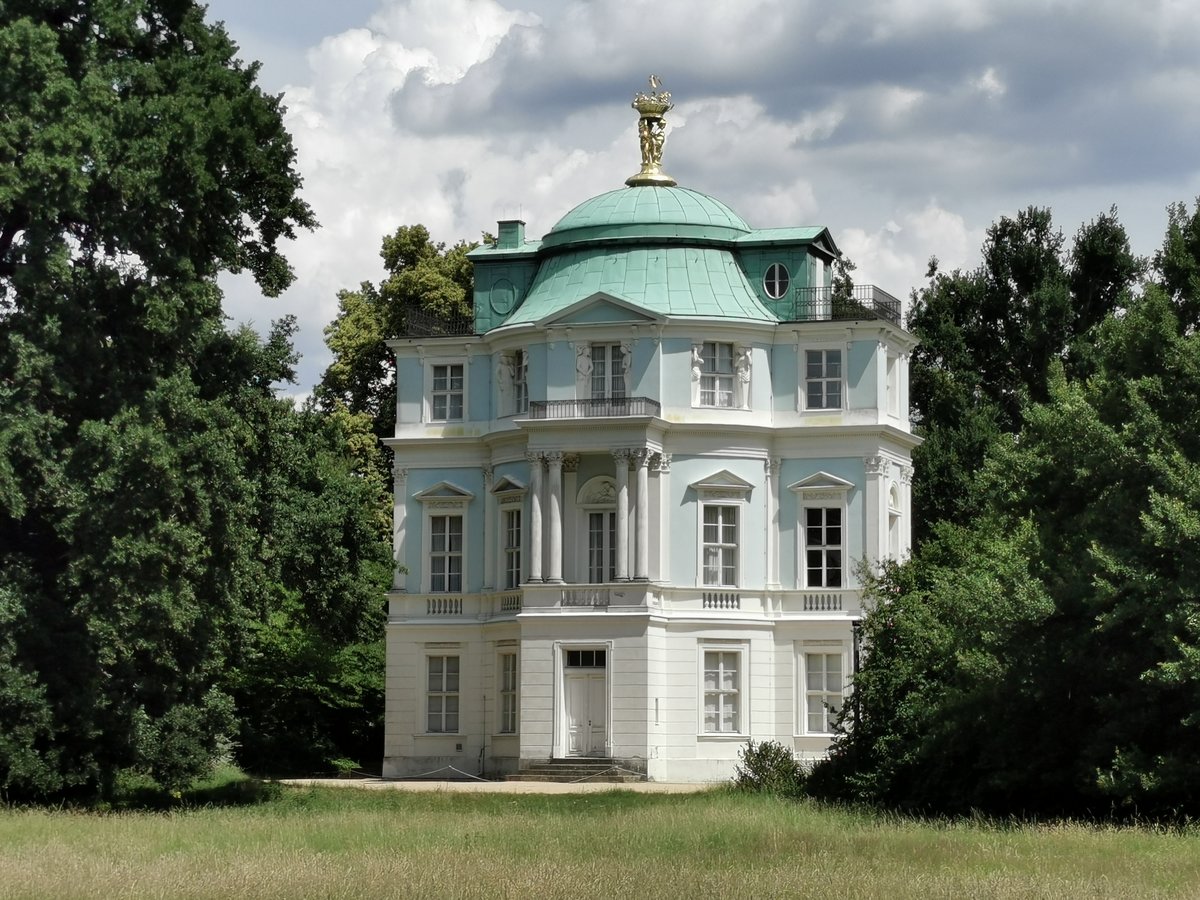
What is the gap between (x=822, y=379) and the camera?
51.3m

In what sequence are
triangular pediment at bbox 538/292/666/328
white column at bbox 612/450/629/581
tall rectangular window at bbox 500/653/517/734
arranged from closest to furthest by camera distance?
white column at bbox 612/450/629/581, triangular pediment at bbox 538/292/666/328, tall rectangular window at bbox 500/653/517/734

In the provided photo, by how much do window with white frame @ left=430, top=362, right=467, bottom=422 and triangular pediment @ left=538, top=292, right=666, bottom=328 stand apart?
12.3 ft

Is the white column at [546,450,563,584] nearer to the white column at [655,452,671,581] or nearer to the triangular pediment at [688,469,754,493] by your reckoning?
the white column at [655,452,671,581]

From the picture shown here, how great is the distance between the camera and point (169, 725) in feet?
127

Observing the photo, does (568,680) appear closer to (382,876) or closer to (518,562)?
(518,562)

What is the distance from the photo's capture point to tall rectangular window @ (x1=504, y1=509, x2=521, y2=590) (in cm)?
5206

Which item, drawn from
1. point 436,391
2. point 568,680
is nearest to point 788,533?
point 568,680

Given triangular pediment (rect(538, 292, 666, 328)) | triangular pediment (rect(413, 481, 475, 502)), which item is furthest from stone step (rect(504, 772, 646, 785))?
triangular pediment (rect(538, 292, 666, 328))

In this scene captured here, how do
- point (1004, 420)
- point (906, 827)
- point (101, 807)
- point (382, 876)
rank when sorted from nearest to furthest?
point (382, 876) → point (906, 827) → point (101, 807) → point (1004, 420)

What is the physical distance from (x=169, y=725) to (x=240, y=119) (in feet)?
35.3

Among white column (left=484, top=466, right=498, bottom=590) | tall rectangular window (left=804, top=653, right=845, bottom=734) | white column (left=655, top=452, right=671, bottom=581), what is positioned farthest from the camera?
white column (left=484, top=466, right=498, bottom=590)

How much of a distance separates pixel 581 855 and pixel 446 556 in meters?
23.4

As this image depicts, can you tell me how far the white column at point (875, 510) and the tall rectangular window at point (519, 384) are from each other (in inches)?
319

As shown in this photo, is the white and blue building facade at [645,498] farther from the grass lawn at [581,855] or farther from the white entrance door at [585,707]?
the grass lawn at [581,855]
